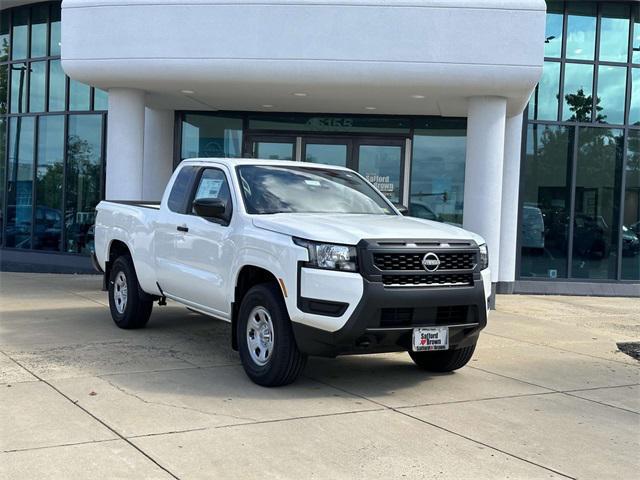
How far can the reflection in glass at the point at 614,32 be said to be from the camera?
49.4 ft

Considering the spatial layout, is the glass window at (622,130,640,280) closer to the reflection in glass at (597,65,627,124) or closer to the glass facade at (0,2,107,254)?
the reflection in glass at (597,65,627,124)

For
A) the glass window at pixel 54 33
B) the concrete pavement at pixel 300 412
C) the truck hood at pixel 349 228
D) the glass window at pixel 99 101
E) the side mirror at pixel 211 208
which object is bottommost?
the concrete pavement at pixel 300 412

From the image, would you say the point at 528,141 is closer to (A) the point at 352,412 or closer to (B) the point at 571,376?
(B) the point at 571,376

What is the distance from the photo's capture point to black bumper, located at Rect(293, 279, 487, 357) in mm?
5699

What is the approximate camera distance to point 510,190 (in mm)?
14344

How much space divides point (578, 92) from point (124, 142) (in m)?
9.08

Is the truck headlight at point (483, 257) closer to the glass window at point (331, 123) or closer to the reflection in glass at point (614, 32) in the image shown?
the glass window at point (331, 123)

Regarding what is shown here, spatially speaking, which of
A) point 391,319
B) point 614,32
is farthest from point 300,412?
point 614,32

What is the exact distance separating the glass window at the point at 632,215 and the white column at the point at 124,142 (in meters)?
9.75

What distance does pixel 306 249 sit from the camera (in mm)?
5812

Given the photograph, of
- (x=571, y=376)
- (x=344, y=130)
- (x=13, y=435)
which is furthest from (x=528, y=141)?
(x=13, y=435)

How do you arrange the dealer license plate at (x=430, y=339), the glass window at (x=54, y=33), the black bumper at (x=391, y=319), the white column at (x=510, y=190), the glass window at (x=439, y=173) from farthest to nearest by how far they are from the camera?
the glass window at (x=54, y=33)
the glass window at (x=439, y=173)
the white column at (x=510, y=190)
the dealer license plate at (x=430, y=339)
the black bumper at (x=391, y=319)

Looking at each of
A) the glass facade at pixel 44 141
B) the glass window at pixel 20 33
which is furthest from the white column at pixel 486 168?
the glass window at pixel 20 33

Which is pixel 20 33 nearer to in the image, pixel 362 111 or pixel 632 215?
pixel 362 111
